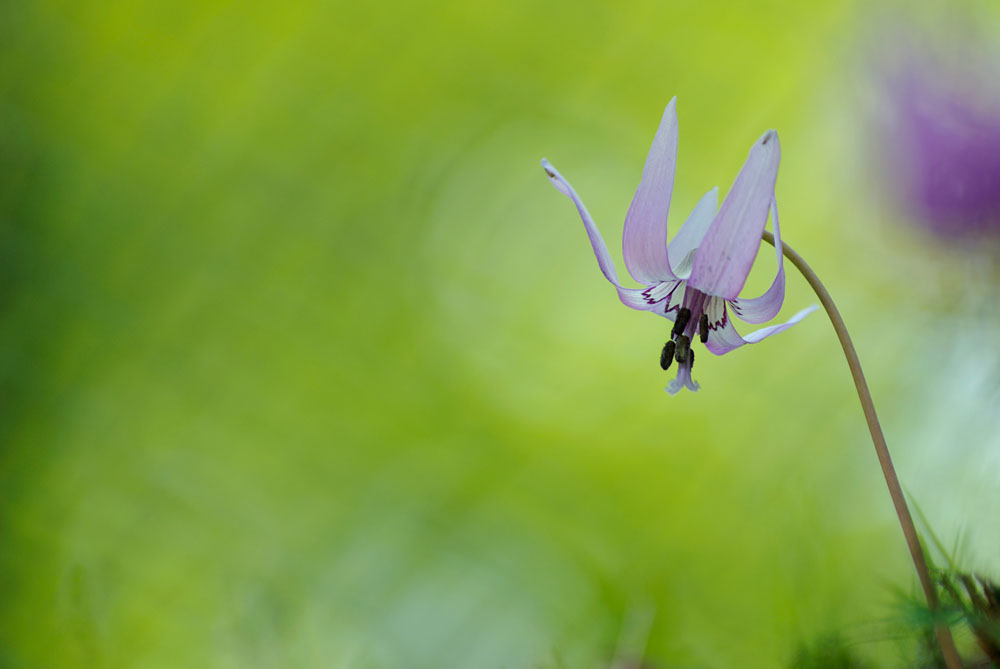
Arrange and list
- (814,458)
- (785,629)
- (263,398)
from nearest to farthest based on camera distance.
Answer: (785,629) → (814,458) → (263,398)

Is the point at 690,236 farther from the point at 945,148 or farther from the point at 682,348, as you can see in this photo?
the point at 945,148

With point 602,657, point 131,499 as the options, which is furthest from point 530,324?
point 602,657

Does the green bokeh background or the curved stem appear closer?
the curved stem

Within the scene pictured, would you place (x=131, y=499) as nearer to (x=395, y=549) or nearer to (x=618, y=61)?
(x=395, y=549)

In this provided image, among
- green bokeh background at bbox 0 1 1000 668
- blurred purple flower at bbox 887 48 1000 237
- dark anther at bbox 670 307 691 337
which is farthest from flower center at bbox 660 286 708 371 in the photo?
green bokeh background at bbox 0 1 1000 668

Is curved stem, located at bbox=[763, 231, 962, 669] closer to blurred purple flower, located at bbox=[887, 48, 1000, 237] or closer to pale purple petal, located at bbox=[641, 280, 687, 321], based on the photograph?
pale purple petal, located at bbox=[641, 280, 687, 321]

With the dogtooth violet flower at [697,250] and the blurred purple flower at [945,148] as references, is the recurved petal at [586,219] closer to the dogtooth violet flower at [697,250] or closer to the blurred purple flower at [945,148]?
the dogtooth violet flower at [697,250]

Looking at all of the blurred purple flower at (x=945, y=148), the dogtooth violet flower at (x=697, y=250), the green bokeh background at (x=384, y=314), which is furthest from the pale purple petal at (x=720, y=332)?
the green bokeh background at (x=384, y=314)
